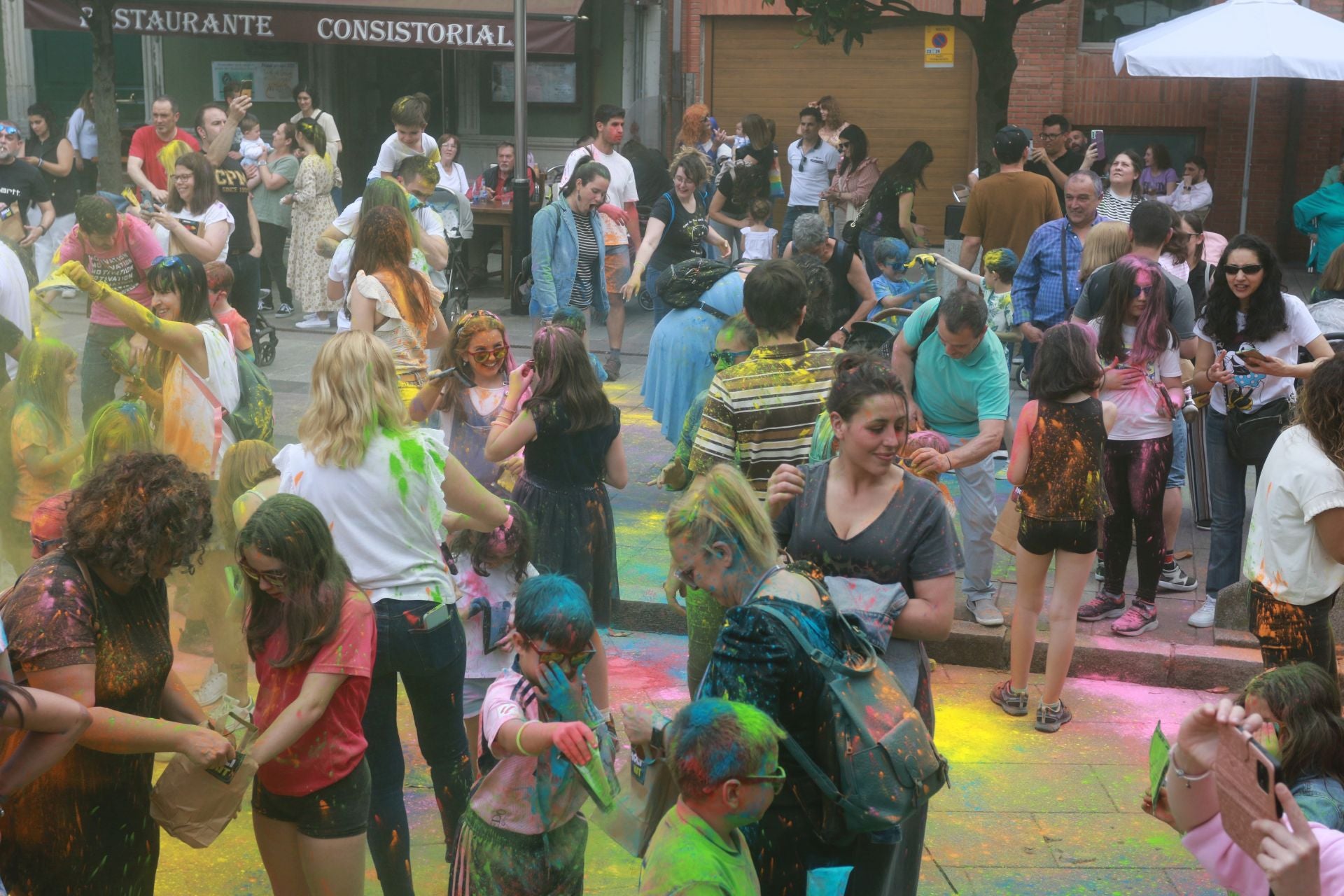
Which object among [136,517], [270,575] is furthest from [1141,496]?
[136,517]

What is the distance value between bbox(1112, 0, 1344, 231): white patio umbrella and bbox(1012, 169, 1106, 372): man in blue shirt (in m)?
4.76

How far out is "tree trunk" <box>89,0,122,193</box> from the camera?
14.0 m

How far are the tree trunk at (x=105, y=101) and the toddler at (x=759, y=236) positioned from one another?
7.01m

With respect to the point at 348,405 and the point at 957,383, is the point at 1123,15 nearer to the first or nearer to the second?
the point at 957,383

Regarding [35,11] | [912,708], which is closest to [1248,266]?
[912,708]

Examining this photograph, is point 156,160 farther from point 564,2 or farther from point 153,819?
point 153,819

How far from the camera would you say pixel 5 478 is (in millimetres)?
6078

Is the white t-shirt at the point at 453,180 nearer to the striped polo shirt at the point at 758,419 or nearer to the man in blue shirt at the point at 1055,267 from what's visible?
the man in blue shirt at the point at 1055,267

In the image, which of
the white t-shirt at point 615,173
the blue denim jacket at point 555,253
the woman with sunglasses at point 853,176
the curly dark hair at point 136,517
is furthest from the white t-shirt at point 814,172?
the curly dark hair at point 136,517

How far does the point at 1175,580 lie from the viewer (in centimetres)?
710

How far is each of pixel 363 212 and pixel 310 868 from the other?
12.1 feet

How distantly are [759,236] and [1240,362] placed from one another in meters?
4.93

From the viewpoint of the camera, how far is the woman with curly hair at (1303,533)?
4320 millimetres

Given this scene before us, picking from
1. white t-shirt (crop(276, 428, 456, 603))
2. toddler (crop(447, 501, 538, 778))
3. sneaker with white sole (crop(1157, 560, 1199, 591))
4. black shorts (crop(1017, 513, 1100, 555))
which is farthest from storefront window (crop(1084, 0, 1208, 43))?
white t-shirt (crop(276, 428, 456, 603))
